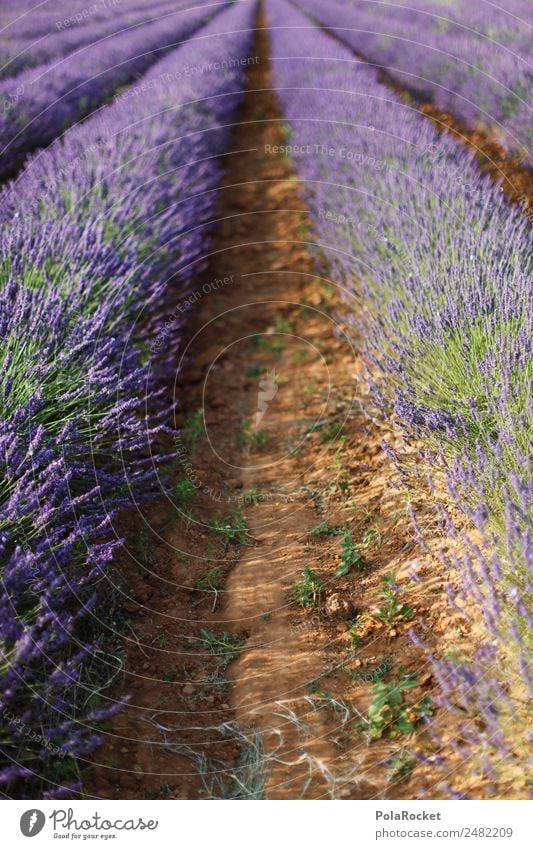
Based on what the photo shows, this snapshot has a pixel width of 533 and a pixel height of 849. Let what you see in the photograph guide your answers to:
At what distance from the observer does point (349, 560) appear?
2.64 meters

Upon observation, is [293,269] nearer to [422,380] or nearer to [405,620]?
[422,380]

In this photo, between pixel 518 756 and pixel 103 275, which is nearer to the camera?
pixel 518 756

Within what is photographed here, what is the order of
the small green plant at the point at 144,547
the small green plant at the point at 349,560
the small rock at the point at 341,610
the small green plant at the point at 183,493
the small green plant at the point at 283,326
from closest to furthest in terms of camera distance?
the small rock at the point at 341,610
the small green plant at the point at 349,560
the small green plant at the point at 144,547
the small green plant at the point at 183,493
the small green plant at the point at 283,326

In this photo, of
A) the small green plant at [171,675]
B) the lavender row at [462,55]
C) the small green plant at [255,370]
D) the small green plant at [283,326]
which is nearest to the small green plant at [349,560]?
the small green plant at [171,675]

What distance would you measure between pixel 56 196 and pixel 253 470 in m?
1.83

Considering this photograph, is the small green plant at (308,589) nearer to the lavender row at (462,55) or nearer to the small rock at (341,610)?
the small rock at (341,610)

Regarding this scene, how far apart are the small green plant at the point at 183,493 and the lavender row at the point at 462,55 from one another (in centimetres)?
264

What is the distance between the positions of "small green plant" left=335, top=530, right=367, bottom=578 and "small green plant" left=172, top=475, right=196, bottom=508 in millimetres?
731

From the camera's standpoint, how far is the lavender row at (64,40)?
16.4 feet

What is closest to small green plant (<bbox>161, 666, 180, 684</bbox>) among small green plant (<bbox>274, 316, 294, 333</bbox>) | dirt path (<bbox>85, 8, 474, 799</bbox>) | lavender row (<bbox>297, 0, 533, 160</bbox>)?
dirt path (<bbox>85, 8, 474, 799</bbox>)

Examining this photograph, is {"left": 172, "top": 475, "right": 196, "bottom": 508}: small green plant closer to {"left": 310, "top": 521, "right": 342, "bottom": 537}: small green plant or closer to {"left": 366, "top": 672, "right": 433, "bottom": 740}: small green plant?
{"left": 310, "top": 521, "right": 342, "bottom": 537}: small green plant

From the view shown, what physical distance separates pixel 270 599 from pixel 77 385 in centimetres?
106
